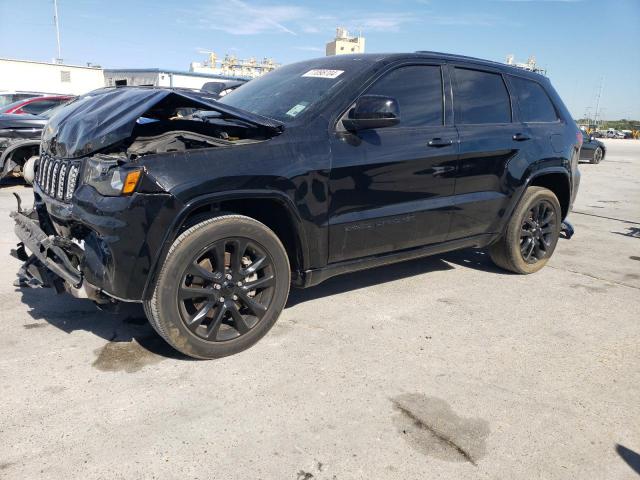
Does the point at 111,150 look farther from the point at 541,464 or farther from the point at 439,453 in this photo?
the point at 541,464

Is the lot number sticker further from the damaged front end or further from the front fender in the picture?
the front fender

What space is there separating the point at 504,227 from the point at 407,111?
163 cm

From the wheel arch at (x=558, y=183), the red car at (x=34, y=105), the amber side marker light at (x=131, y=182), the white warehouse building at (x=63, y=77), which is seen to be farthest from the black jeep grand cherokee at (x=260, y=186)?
the white warehouse building at (x=63, y=77)

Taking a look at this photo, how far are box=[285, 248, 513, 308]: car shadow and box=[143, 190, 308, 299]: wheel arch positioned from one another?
33.3 inches

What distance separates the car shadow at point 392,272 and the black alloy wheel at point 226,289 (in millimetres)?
856

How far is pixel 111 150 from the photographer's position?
119 inches

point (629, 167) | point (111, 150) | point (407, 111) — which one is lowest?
point (629, 167)

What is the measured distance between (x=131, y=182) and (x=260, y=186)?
73cm

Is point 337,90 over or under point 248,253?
over

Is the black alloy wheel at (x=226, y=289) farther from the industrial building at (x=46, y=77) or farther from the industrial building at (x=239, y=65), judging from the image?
the industrial building at (x=239, y=65)

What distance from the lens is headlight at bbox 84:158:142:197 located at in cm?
270

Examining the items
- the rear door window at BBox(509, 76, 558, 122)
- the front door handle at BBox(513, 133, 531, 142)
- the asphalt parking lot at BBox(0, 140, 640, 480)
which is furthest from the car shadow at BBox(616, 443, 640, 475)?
the rear door window at BBox(509, 76, 558, 122)

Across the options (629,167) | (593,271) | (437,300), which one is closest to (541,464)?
(437,300)

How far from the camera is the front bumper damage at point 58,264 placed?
9.54 feet
